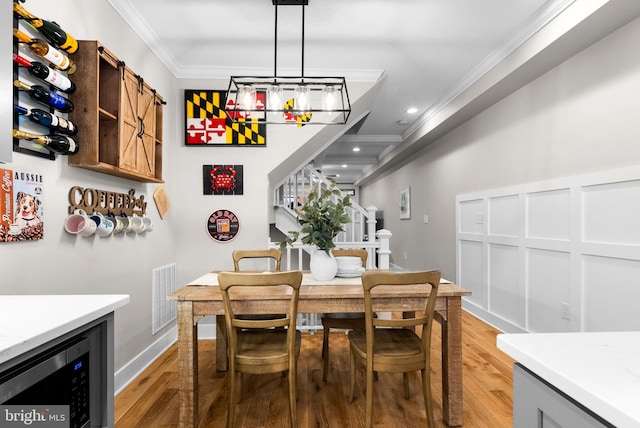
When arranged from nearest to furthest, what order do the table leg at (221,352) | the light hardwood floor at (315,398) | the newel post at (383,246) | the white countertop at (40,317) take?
1. the white countertop at (40,317)
2. the light hardwood floor at (315,398)
3. the table leg at (221,352)
4. the newel post at (383,246)

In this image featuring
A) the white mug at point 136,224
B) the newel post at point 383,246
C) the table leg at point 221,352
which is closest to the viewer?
the white mug at point 136,224

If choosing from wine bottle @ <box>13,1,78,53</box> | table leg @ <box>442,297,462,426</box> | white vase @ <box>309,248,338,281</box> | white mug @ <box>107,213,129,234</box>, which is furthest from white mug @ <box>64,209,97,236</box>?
table leg @ <box>442,297,462,426</box>

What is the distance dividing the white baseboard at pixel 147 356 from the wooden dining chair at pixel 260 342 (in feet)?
3.52

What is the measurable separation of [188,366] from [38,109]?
58.2 inches

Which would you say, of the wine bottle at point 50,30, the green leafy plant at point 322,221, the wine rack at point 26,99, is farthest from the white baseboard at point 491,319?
the wine bottle at point 50,30

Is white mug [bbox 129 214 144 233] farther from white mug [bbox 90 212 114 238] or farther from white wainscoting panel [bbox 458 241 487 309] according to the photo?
white wainscoting panel [bbox 458 241 487 309]

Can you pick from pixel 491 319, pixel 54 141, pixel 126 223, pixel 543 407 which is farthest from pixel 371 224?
pixel 543 407

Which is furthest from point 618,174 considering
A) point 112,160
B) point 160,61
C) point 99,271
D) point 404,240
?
point 404,240

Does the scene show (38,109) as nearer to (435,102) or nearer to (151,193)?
(151,193)

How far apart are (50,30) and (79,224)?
3.22 ft

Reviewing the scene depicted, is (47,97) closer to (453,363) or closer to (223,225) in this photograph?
(223,225)

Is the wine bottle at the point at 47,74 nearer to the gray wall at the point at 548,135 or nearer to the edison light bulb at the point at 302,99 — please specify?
the edison light bulb at the point at 302,99

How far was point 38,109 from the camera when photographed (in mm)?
1696

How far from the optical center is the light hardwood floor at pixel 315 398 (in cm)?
212
